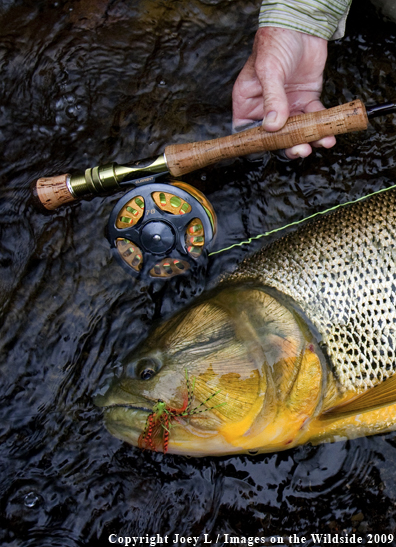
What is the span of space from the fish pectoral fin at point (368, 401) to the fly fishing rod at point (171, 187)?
115cm

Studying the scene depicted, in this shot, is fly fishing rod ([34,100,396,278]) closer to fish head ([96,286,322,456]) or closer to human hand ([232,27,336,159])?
human hand ([232,27,336,159])

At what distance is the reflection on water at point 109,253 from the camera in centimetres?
273

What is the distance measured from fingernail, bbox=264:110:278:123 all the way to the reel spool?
550 mm

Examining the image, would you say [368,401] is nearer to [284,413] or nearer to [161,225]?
[284,413]

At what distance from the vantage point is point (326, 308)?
2.44 m

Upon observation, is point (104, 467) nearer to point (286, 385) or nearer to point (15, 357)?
point (15, 357)

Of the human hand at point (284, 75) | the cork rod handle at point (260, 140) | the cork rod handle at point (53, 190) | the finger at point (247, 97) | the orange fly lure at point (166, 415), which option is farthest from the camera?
A: the finger at point (247, 97)

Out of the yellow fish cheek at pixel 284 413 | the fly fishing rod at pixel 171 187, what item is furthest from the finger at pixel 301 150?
the yellow fish cheek at pixel 284 413

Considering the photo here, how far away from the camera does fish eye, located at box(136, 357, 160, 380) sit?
7.49ft

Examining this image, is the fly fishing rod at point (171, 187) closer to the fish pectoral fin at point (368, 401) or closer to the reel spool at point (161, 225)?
the reel spool at point (161, 225)

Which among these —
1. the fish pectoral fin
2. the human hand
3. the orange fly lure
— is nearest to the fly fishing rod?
the human hand

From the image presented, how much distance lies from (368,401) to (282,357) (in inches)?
20.3

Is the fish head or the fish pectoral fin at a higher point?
the fish head

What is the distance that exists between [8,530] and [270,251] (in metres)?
2.13
